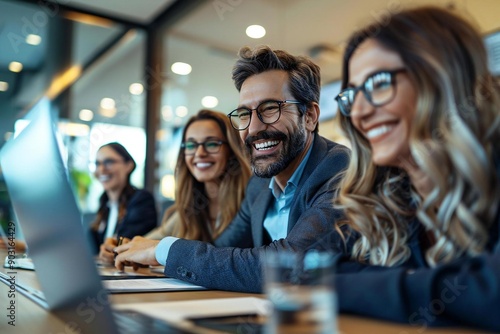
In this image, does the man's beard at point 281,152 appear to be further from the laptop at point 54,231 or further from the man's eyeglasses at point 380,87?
the laptop at point 54,231

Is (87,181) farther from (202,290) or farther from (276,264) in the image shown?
(276,264)

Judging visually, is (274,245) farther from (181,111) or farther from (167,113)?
(167,113)

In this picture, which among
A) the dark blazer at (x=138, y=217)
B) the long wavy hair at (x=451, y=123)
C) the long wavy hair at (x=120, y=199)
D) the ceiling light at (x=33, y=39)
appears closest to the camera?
the long wavy hair at (x=451, y=123)

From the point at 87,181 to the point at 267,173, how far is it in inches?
143

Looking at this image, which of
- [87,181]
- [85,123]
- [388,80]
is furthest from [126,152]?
[388,80]

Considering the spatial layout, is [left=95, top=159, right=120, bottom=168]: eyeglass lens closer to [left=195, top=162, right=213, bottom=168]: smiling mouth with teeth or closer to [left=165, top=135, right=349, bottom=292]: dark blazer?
[left=195, top=162, right=213, bottom=168]: smiling mouth with teeth

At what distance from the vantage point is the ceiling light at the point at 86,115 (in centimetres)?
521

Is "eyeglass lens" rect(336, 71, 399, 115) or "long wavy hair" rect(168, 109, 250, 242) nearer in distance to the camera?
"eyeglass lens" rect(336, 71, 399, 115)

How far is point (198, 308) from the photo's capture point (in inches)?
34.1

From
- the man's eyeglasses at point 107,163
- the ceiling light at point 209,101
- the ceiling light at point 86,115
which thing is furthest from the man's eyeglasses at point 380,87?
the ceiling light at point 86,115

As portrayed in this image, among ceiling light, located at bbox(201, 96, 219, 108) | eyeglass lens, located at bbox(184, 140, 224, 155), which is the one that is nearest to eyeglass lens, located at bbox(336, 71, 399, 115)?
eyeglass lens, located at bbox(184, 140, 224, 155)

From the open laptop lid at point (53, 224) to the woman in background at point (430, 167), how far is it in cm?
43

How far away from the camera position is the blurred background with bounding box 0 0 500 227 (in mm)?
4641

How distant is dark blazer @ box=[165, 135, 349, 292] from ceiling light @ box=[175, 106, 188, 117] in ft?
11.5
